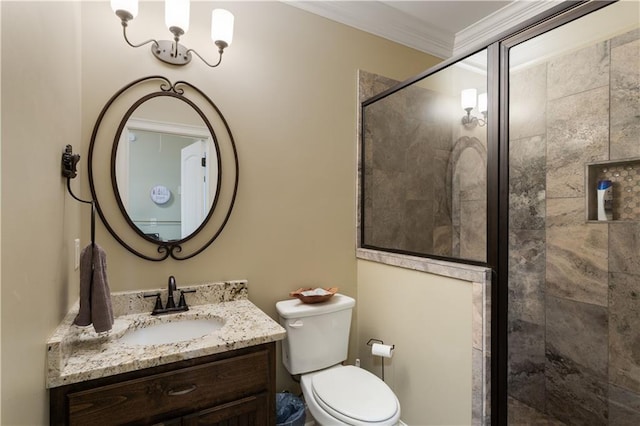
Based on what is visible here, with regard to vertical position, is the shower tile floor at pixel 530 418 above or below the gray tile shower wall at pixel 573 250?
below

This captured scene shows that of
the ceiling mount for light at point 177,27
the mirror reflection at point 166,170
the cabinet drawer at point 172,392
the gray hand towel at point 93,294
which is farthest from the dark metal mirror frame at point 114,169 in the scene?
the cabinet drawer at point 172,392

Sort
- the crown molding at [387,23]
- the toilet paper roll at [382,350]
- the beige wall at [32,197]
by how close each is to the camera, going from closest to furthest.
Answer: the beige wall at [32,197], the toilet paper roll at [382,350], the crown molding at [387,23]

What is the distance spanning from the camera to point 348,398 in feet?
5.03

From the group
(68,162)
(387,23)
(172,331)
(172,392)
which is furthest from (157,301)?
(387,23)

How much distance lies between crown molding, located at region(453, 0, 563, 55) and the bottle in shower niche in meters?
1.12

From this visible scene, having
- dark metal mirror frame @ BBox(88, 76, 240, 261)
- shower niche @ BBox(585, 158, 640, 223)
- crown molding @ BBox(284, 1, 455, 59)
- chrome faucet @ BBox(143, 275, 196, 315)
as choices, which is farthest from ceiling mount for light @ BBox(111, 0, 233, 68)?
shower niche @ BBox(585, 158, 640, 223)

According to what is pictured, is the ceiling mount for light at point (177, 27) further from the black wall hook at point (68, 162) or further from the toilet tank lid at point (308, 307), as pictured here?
the toilet tank lid at point (308, 307)

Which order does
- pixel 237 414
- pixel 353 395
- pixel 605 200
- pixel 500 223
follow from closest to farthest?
pixel 237 414
pixel 500 223
pixel 353 395
pixel 605 200

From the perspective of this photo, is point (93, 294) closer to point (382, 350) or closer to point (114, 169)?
point (114, 169)

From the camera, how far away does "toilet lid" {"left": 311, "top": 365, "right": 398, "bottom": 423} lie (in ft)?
4.64

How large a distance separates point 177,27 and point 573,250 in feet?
8.22

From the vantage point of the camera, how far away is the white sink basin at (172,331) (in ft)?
4.78

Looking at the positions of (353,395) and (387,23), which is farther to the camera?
(387,23)

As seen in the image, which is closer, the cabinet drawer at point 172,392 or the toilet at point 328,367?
the cabinet drawer at point 172,392
